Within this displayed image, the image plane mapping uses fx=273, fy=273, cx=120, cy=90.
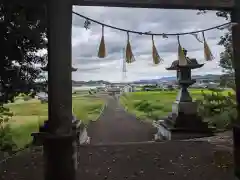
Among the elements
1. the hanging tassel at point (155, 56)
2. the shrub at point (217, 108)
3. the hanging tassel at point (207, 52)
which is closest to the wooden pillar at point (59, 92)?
the hanging tassel at point (155, 56)

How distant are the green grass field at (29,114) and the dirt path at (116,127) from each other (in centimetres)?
128

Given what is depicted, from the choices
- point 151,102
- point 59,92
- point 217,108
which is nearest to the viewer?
point 59,92

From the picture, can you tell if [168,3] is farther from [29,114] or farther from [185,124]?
[185,124]

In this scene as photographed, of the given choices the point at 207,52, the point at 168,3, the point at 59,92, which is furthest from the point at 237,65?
the point at 59,92

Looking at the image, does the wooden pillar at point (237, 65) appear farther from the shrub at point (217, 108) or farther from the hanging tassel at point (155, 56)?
the shrub at point (217, 108)

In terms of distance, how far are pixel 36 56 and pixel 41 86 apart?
78 cm

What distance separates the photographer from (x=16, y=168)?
5.72 metres

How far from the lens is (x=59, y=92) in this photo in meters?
3.40

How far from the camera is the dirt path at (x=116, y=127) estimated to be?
32.6 feet

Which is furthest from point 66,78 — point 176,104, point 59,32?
point 176,104

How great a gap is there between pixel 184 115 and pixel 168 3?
6493mm

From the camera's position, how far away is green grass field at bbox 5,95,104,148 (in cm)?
739

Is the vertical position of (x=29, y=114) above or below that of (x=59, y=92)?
below

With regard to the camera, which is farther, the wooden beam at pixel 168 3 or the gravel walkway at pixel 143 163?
the gravel walkway at pixel 143 163
